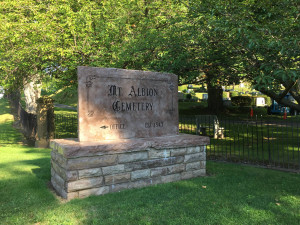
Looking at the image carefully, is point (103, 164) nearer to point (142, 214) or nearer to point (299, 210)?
point (142, 214)

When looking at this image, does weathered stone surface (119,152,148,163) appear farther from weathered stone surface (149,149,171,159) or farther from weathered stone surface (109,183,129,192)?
weathered stone surface (109,183,129,192)

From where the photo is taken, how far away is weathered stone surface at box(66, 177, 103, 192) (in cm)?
414

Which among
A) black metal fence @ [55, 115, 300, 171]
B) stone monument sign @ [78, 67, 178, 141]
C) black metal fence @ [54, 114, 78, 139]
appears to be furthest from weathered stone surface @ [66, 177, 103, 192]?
black metal fence @ [54, 114, 78, 139]

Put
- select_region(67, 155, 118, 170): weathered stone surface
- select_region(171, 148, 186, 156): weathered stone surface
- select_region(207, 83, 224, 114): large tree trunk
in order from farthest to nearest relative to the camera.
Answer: select_region(207, 83, 224, 114): large tree trunk, select_region(171, 148, 186, 156): weathered stone surface, select_region(67, 155, 118, 170): weathered stone surface

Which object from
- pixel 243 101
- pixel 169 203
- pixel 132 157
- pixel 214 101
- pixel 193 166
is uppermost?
pixel 243 101

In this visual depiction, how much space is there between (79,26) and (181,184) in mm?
6964

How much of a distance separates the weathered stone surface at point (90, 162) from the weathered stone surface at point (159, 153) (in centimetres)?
75

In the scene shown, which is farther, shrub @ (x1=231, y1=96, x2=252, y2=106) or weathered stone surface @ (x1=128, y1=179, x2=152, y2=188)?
shrub @ (x1=231, y1=96, x2=252, y2=106)

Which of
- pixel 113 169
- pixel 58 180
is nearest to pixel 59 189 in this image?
pixel 58 180

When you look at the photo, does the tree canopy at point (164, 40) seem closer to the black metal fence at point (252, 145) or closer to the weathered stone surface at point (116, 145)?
the black metal fence at point (252, 145)

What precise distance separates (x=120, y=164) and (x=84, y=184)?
0.71 metres

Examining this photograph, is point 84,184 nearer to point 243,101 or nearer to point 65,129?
point 65,129

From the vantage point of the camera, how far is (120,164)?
4.60 meters

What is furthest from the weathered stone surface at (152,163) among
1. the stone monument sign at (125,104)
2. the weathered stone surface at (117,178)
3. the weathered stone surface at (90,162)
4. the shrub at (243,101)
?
the shrub at (243,101)
